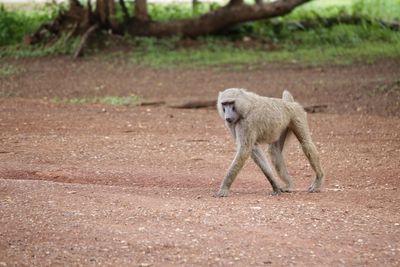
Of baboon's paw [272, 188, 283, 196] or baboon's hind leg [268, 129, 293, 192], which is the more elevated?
baboon's hind leg [268, 129, 293, 192]

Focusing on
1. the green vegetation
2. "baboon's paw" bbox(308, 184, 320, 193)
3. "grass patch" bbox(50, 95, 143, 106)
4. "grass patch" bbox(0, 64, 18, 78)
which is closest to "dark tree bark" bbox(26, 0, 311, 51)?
the green vegetation

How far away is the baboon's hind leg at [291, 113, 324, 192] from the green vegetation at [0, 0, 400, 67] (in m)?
9.03

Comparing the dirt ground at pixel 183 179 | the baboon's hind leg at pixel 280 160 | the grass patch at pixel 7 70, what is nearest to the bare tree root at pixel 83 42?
the grass patch at pixel 7 70

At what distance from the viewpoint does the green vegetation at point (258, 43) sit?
57.5ft

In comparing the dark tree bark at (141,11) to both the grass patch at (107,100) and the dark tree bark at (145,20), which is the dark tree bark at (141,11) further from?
the grass patch at (107,100)

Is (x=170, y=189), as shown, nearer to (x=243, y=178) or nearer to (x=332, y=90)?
(x=243, y=178)

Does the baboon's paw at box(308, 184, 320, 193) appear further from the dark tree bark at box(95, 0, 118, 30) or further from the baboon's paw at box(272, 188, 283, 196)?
the dark tree bark at box(95, 0, 118, 30)

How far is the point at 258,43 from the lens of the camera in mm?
19344

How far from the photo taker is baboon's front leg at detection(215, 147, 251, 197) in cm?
756

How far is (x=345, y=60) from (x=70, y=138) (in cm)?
797

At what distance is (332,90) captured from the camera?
14195mm

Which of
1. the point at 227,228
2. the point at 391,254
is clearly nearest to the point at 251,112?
the point at 227,228

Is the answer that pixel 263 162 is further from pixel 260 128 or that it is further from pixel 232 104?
pixel 232 104

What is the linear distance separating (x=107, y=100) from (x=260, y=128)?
648 cm
